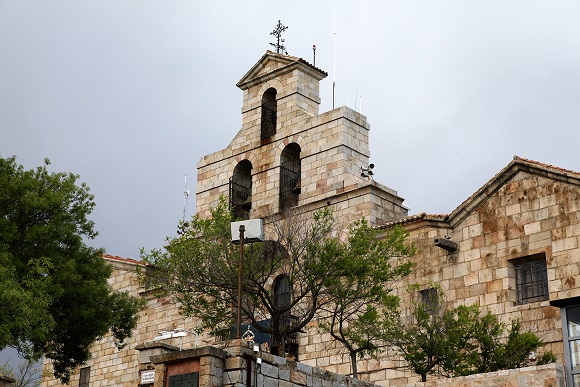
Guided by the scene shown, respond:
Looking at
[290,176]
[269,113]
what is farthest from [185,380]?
[269,113]

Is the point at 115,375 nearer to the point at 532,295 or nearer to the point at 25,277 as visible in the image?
the point at 25,277

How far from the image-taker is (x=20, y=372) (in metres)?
50.4

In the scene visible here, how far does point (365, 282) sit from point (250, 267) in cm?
323

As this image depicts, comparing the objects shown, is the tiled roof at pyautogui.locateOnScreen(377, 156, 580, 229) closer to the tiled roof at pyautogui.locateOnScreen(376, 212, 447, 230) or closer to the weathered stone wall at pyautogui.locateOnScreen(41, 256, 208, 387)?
the tiled roof at pyautogui.locateOnScreen(376, 212, 447, 230)

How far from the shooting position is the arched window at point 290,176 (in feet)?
118

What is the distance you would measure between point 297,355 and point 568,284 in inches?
377

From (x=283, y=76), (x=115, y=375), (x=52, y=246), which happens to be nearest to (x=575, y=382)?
(x=52, y=246)

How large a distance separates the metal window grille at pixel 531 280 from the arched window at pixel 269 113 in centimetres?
1233

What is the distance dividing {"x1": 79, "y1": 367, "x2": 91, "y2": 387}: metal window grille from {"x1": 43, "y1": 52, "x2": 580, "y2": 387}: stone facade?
111cm

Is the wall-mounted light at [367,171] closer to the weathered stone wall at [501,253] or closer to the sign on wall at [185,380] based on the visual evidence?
the weathered stone wall at [501,253]

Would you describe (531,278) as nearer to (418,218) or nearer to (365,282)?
(418,218)

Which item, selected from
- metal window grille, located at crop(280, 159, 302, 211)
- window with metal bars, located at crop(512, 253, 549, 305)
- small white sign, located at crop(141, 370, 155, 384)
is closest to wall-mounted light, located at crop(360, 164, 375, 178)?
metal window grille, located at crop(280, 159, 302, 211)

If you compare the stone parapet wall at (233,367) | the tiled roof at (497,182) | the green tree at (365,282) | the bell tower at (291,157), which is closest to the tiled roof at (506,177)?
the tiled roof at (497,182)

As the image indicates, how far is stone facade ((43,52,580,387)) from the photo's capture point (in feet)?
87.7
